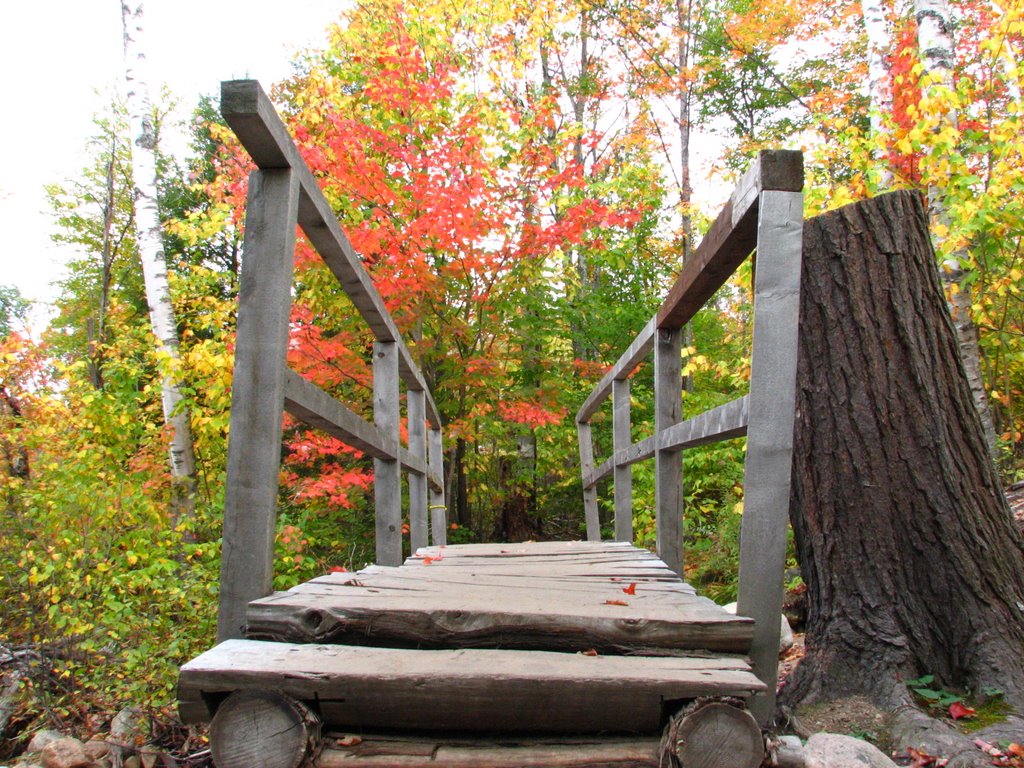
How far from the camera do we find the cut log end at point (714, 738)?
47.0 inches

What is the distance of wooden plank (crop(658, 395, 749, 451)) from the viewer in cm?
163

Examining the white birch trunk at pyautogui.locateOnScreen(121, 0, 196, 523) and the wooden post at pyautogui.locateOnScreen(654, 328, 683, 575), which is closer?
the wooden post at pyautogui.locateOnScreen(654, 328, 683, 575)

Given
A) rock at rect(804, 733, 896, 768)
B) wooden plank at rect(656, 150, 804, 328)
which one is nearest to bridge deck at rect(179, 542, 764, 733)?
rock at rect(804, 733, 896, 768)

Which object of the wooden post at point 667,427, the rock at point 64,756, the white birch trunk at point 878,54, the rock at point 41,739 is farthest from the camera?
the white birch trunk at point 878,54

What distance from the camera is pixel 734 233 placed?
1670 mm

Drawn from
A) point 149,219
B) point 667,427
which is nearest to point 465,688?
point 667,427

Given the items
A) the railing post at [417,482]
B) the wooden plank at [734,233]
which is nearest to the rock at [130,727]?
the railing post at [417,482]

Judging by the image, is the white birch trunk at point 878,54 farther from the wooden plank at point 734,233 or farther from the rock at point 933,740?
the rock at point 933,740

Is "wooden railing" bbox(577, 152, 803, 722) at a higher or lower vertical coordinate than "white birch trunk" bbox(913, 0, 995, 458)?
lower

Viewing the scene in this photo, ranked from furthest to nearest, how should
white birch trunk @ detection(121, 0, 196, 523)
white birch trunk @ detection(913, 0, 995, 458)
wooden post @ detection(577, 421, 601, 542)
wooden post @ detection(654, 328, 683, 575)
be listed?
1. white birch trunk @ detection(121, 0, 196, 523)
2. wooden post @ detection(577, 421, 601, 542)
3. white birch trunk @ detection(913, 0, 995, 458)
4. wooden post @ detection(654, 328, 683, 575)

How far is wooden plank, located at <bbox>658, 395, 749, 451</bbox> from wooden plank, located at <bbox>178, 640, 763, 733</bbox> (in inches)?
23.6

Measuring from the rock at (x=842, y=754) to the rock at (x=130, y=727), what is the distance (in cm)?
308

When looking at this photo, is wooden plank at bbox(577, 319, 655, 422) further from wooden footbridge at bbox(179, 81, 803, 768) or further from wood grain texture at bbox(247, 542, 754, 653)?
wood grain texture at bbox(247, 542, 754, 653)

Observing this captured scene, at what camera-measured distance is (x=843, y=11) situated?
1209 centimetres
